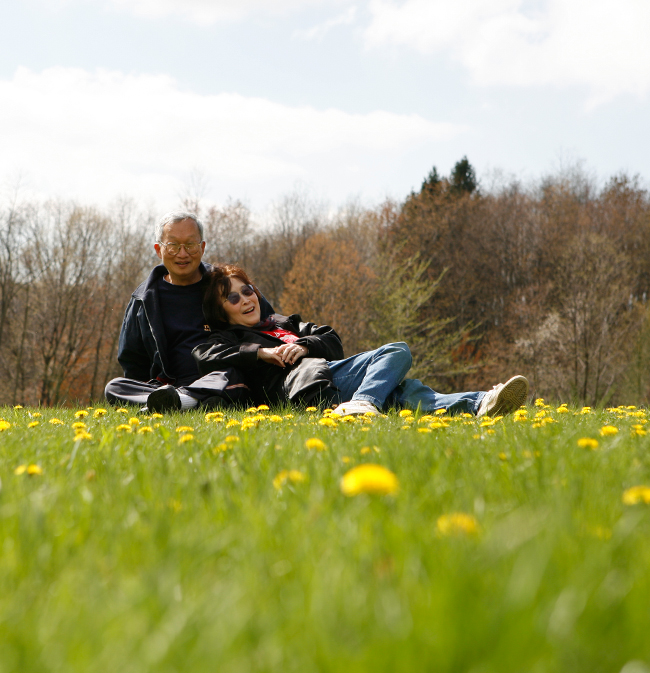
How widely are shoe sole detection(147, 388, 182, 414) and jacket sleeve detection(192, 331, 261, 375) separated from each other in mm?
603

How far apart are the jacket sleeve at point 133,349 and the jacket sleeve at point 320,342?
1762 millimetres

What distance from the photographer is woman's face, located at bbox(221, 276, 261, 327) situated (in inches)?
232

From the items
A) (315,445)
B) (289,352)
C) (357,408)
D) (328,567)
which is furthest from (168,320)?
(328,567)

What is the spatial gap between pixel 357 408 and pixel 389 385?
74cm

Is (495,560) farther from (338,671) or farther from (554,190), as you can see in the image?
(554,190)

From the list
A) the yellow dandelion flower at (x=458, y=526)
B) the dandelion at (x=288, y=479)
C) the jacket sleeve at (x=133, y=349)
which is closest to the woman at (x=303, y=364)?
the jacket sleeve at (x=133, y=349)

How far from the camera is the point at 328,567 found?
967mm

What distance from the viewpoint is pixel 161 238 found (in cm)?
621

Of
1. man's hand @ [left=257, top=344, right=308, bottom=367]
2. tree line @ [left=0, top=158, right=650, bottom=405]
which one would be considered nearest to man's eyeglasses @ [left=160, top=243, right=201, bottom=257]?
man's hand @ [left=257, top=344, right=308, bottom=367]

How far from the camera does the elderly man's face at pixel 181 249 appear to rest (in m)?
6.11

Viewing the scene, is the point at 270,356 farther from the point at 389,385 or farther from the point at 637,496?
the point at 637,496

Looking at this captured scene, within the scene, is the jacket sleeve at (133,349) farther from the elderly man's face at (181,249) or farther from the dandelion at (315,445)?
the dandelion at (315,445)

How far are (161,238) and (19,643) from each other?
18.9ft

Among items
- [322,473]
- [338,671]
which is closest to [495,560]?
[338,671]
